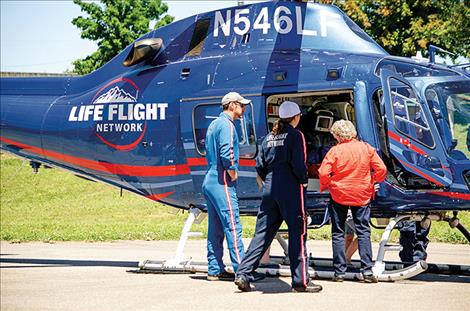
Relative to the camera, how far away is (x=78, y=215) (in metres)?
23.6

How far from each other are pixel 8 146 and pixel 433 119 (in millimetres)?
6449

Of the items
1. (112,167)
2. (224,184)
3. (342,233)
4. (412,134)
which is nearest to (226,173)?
(224,184)

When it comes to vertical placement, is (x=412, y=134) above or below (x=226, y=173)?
above

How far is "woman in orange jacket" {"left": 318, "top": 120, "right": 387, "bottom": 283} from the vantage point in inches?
374

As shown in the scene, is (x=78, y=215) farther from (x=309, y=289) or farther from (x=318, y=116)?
(x=309, y=289)

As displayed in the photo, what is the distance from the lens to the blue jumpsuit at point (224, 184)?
31.3 ft

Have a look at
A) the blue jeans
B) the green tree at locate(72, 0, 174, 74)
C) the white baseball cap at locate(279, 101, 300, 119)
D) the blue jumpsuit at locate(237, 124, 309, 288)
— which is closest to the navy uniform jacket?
the blue jumpsuit at locate(237, 124, 309, 288)

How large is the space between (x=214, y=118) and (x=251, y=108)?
1.82 feet

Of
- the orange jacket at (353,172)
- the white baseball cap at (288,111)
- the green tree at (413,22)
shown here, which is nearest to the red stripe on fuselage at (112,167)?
the orange jacket at (353,172)

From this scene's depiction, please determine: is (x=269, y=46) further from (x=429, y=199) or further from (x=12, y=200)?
(x=12, y=200)

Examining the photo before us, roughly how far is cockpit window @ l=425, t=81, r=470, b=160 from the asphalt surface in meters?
1.51

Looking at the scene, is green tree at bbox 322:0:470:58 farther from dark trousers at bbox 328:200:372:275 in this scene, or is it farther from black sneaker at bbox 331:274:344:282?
black sneaker at bbox 331:274:344:282

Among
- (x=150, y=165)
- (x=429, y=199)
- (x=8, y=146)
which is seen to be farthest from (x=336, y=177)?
(x=8, y=146)

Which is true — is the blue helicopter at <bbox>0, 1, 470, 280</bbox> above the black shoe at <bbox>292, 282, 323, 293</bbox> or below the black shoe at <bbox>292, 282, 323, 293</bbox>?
above
